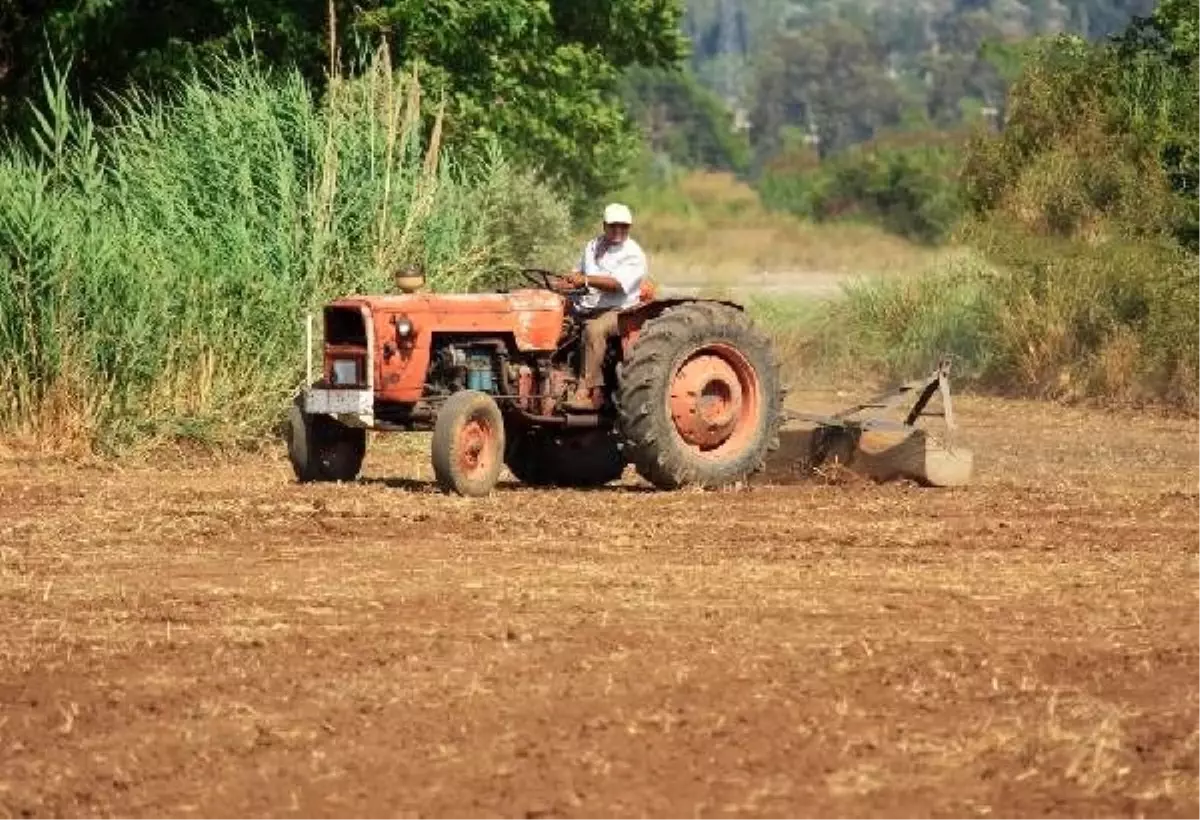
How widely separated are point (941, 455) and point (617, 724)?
816 centimetres

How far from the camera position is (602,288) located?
16.0 meters

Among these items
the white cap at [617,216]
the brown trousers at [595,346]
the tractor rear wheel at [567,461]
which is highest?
the white cap at [617,216]

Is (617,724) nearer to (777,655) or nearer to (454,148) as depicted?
(777,655)

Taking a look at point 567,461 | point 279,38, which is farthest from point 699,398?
point 279,38

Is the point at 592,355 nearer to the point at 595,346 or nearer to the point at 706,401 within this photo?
the point at 595,346

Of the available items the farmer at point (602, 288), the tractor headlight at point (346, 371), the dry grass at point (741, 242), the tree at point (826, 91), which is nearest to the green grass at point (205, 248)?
the tractor headlight at point (346, 371)

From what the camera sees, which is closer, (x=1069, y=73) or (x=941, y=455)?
(x=941, y=455)

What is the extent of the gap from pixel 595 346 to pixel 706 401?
2.61 ft

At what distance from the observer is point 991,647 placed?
1001 cm

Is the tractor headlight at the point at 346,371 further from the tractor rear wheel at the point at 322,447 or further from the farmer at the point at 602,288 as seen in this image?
the farmer at the point at 602,288

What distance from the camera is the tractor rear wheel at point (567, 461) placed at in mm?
16938

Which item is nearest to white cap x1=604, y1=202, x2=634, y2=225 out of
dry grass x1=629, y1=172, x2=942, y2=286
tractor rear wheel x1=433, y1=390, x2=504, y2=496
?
tractor rear wheel x1=433, y1=390, x2=504, y2=496

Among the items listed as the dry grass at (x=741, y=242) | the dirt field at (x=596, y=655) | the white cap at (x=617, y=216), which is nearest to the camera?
the dirt field at (x=596, y=655)

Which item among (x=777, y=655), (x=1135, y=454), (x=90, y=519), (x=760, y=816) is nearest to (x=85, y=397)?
(x=90, y=519)
